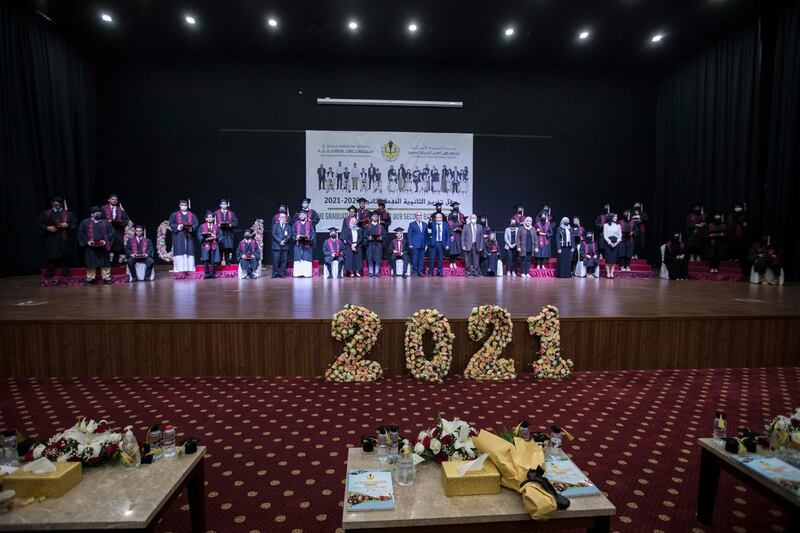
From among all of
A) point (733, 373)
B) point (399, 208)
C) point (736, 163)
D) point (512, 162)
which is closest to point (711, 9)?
point (736, 163)

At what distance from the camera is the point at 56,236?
7.87 metres

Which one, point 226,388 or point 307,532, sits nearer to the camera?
point 307,532

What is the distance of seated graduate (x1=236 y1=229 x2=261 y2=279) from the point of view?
29.5 feet

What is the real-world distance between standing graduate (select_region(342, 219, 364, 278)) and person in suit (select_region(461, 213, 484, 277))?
7.04 feet

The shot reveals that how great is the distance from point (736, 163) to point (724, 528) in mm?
10485

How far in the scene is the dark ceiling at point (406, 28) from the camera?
9156 millimetres

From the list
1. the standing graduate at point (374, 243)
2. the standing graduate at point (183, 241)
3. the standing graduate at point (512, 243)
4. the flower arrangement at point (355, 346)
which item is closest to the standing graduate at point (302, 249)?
the standing graduate at point (374, 243)

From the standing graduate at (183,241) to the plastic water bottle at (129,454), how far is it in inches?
311

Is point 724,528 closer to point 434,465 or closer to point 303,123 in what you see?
point 434,465

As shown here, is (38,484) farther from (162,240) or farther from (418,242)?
(162,240)

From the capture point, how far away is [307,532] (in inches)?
75.4

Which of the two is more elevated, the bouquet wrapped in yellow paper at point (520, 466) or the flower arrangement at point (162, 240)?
the flower arrangement at point (162, 240)

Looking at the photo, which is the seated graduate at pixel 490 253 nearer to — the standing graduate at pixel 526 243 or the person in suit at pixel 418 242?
the standing graduate at pixel 526 243

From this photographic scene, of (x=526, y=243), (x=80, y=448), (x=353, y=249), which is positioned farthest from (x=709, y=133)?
(x=80, y=448)
